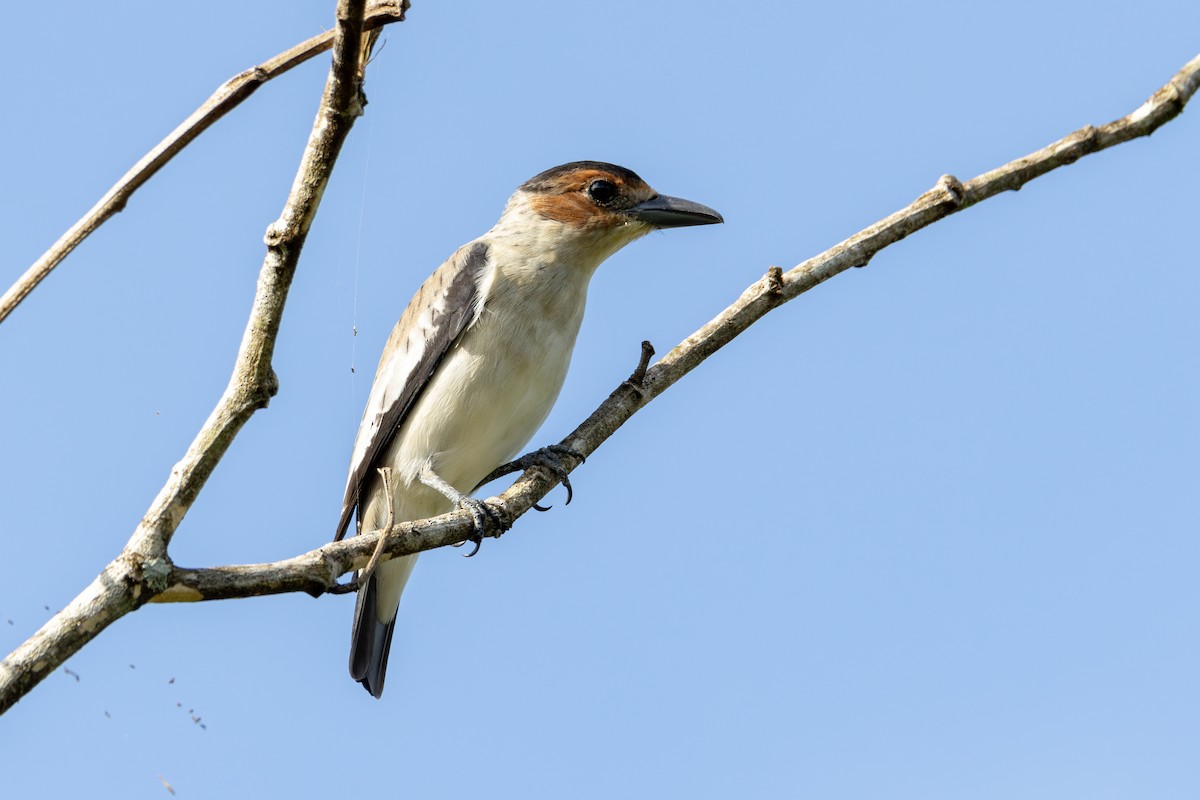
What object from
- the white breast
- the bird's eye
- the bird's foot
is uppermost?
the bird's eye

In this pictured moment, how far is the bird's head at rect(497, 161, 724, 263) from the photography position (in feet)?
22.9

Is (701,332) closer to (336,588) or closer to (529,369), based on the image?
(529,369)

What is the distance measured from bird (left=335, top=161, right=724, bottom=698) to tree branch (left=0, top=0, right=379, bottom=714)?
251 cm

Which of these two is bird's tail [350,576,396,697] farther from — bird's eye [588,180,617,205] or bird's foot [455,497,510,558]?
bird's eye [588,180,617,205]

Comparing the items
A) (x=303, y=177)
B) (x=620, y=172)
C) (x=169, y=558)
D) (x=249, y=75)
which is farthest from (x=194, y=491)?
(x=620, y=172)

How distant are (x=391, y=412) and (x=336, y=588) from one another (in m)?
2.97

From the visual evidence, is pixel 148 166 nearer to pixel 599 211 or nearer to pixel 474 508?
pixel 474 508

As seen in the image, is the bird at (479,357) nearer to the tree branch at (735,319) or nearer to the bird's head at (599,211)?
the bird's head at (599,211)

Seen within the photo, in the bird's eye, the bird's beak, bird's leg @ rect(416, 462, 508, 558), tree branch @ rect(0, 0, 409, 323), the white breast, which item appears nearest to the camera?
tree branch @ rect(0, 0, 409, 323)

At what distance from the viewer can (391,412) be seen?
260 inches

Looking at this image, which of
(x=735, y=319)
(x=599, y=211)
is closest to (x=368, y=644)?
(x=599, y=211)

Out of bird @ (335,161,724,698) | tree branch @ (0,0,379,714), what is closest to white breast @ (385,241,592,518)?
bird @ (335,161,724,698)

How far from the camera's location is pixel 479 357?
6418mm

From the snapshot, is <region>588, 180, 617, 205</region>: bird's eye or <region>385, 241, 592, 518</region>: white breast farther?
<region>588, 180, 617, 205</region>: bird's eye
